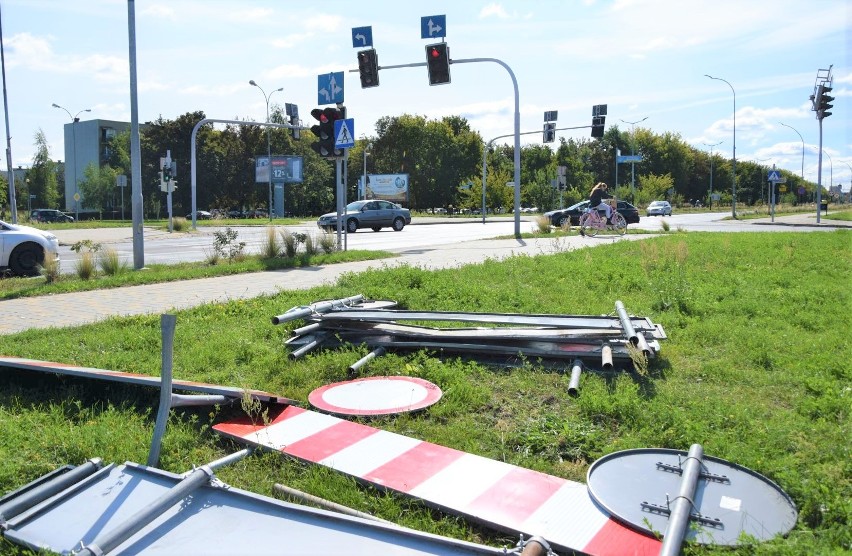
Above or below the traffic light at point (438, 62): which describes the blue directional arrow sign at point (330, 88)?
below

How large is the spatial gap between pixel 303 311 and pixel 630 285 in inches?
210

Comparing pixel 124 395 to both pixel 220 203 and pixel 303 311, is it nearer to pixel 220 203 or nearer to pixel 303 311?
pixel 303 311

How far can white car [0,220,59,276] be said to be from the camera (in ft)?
48.9

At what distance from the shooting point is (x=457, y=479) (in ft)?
11.7

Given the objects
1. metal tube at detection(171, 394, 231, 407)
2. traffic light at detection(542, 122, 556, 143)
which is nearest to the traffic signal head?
traffic light at detection(542, 122, 556, 143)

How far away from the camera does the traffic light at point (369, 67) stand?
24.2 metres

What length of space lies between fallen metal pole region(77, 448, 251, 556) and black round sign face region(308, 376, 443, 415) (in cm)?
144

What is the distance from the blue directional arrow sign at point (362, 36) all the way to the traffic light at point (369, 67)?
0.28 m

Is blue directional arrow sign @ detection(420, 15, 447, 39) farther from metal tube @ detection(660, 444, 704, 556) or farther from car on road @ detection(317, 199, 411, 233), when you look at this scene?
metal tube @ detection(660, 444, 704, 556)

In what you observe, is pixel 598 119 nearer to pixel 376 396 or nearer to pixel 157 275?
pixel 157 275

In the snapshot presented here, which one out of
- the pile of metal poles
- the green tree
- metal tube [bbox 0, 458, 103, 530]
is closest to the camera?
metal tube [bbox 0, 458, 103, 530]

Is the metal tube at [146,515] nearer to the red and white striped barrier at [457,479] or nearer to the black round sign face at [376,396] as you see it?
the red and white striped barrier at [457,479]

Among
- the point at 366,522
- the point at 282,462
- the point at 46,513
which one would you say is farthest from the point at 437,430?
the point at 46,513

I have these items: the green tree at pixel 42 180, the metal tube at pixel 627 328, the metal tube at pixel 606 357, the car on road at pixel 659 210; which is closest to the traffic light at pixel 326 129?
the metal tube at pixel 627 328
